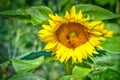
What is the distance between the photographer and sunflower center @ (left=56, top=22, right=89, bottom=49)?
1.60m

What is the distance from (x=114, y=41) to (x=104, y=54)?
0.07 meters

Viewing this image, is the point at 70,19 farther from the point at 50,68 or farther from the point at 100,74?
the point at 50,68

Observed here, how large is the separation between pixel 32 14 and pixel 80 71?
0.94ft

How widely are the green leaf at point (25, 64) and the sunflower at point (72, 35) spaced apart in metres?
0.07

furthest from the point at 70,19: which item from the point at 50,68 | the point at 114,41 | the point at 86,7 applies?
the point at 50,68

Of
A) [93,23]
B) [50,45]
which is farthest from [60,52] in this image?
[93,23]

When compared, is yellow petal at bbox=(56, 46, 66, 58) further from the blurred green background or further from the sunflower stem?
the blurred green background

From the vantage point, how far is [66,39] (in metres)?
1.61

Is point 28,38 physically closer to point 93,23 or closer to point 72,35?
point 72,35

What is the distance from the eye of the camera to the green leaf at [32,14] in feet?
5.06

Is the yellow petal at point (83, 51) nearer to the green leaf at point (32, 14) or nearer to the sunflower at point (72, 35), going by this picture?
the sunflower at point (72, 35)

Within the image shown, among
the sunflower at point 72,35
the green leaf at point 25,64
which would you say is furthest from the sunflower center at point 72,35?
the green leaf at point 25,64

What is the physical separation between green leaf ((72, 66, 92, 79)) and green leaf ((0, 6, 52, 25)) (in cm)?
23

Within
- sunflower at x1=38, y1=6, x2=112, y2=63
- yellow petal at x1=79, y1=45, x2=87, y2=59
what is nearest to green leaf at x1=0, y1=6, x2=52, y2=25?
sunflower at x1=38, y1=6, x2=112, y2=63
